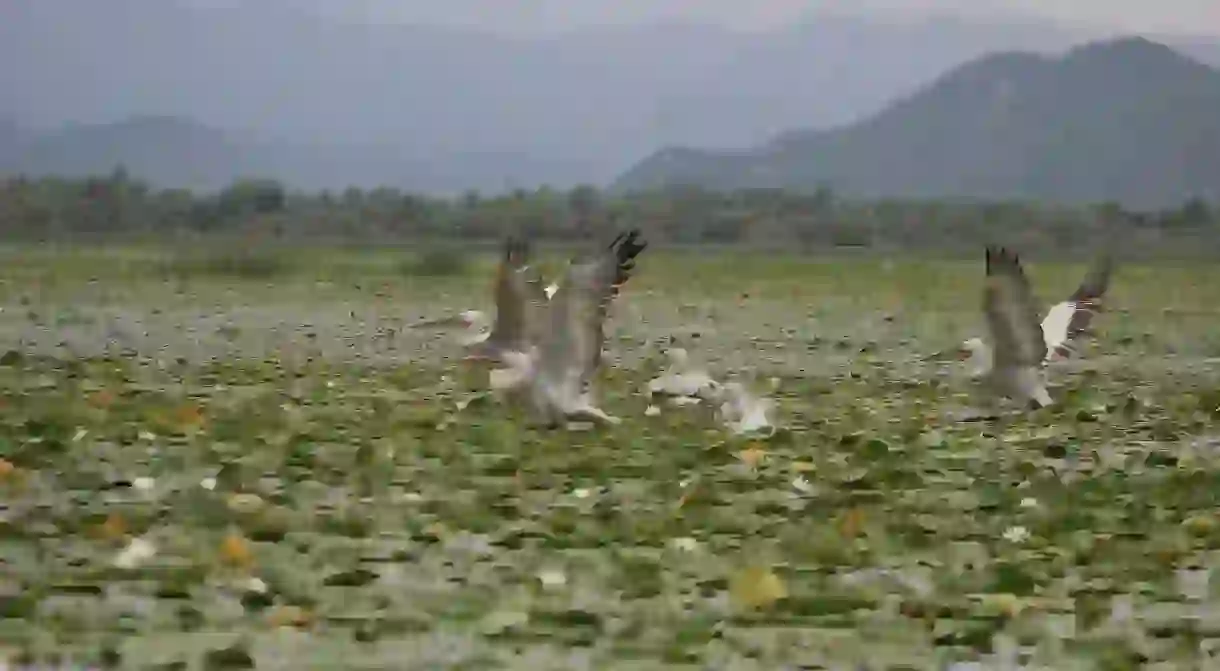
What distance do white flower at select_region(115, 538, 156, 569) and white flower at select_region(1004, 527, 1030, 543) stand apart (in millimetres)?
3131

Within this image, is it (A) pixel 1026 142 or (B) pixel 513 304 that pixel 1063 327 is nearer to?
(B) pixel 513 304

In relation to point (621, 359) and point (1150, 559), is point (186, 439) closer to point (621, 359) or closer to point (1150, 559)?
point (1150, 559)

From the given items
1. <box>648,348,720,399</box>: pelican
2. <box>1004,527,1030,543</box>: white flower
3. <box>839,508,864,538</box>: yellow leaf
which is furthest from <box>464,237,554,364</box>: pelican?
<box>1004,527,1030,543</box>: white flower

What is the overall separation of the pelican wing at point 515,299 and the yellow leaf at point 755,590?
6.08m

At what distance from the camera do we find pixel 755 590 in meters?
6.68

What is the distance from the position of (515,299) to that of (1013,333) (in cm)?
311

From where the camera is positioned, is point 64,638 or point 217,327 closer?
point 64,638

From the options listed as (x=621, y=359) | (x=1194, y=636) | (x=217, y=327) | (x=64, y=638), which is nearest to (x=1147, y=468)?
(x=1194, y=636)

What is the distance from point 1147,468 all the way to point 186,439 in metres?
4.69

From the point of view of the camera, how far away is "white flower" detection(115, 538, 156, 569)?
7086 millimetres

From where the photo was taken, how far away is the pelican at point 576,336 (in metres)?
10.4

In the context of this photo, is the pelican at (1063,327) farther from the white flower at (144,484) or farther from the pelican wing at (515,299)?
the white flower at (144,484)

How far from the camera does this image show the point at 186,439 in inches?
421

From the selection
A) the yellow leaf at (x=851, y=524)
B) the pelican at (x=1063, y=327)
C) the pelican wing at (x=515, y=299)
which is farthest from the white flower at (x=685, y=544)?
the pelican at (x=1063, y=327)
